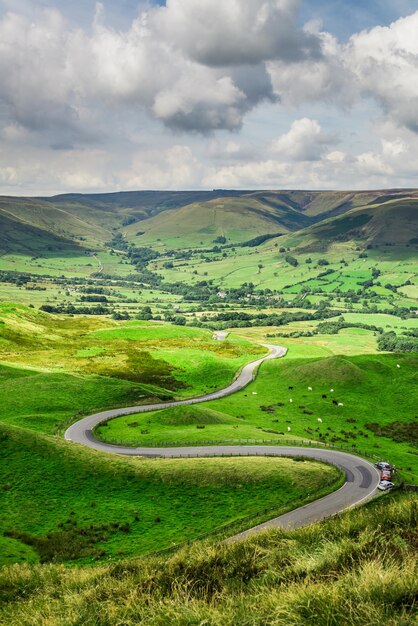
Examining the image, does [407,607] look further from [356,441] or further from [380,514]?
[356,441]

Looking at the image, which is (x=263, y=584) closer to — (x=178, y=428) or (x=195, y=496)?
(x=195, y=496)

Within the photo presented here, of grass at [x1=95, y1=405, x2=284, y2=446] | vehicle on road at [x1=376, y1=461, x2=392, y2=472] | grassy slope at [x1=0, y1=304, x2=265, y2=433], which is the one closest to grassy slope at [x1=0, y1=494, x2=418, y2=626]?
vehicle on road at [x1=376, y1=461, x2=392, y2=472]

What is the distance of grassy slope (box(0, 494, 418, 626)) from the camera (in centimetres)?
1195

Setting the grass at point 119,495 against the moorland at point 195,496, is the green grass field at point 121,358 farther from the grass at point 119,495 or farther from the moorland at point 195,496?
the grass at point 119,495

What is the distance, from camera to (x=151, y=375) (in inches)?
5630

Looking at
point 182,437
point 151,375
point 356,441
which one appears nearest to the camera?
point 182,437

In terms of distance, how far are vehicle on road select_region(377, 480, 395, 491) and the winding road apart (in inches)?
39.1

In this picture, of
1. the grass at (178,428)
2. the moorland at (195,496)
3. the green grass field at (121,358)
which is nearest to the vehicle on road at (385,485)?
the moorland at (195,496)

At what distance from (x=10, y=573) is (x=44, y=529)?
24361 mm

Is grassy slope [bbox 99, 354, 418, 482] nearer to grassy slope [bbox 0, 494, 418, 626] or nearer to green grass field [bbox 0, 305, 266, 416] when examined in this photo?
green grass field [bbox 0, 305, 266, 416]

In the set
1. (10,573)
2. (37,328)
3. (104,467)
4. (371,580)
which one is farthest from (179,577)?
(37,328)

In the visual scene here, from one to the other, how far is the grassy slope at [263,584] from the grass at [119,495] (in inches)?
916

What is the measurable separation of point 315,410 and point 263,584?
334 ft

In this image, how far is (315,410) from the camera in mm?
113062
